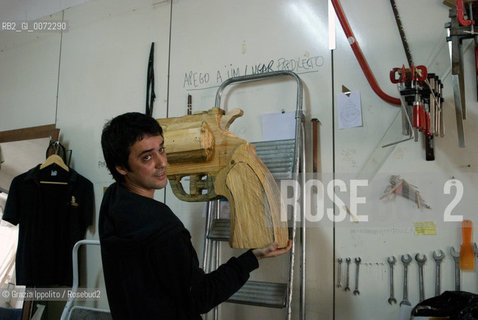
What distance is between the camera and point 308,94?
6.35ft

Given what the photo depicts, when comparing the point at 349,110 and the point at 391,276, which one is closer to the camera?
the point at 391,276

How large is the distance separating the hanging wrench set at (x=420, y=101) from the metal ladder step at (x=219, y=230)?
85 cm

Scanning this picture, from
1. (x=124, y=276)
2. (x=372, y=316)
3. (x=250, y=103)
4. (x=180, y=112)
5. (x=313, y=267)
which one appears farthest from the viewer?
(x=180, y=112)

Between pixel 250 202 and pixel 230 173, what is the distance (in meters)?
0.13

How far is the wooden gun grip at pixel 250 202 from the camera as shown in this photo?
1378 millimetres

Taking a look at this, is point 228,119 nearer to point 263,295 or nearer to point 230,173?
point 230,173

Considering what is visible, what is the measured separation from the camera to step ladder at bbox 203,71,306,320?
167cm

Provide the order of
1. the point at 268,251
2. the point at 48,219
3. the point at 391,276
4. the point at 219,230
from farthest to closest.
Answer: the point at 48,219 < the point at 219,230 < the point at 391,276 < the point at 268,251

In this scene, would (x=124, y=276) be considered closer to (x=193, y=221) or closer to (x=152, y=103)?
(x=193, y=221)

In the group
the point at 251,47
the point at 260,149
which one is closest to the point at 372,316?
the point at 260,149

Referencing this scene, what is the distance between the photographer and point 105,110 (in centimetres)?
265

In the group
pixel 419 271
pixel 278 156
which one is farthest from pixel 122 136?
pixel 419 271

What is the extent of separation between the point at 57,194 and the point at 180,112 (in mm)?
969

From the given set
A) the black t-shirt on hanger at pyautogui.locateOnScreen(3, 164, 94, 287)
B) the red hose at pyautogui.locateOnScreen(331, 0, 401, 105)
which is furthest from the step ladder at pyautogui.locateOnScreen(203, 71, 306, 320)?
the black t-shirt on hanger at pyautogui.locateOnScreen(3, 164, 94, 287)
